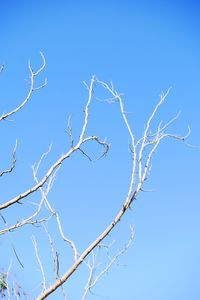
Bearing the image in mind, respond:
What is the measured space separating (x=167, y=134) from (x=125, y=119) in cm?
32

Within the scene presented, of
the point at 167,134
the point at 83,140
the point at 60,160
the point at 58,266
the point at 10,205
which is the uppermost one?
the point at 167,134

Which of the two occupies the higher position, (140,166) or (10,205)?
(140,166)

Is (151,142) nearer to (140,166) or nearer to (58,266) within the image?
(140,166)

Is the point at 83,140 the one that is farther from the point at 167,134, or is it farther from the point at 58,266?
the point at 58,266

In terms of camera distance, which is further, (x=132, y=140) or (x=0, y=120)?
(x=0, y=120)

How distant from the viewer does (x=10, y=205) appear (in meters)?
1.79

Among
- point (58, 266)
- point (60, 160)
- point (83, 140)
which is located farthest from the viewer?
point (83, 140)

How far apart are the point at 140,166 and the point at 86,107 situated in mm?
591

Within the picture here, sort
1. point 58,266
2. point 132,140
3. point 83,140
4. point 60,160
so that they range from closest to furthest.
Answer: point 58,266
point 132,140
point 60,160
point 83,140

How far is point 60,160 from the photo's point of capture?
6.20 ft

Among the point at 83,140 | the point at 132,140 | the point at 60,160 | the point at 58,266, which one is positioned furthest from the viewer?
the point at 83,140

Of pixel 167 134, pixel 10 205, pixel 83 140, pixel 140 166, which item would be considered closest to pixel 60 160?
pixel 83 140

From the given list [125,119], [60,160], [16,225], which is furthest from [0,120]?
[125,119]

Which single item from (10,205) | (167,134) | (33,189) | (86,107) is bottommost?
(10,205)
